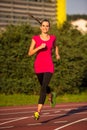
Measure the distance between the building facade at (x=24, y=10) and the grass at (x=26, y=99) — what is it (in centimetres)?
779

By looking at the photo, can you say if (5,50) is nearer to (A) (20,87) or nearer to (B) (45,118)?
(A) (20,87)

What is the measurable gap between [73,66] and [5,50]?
10.9 ft

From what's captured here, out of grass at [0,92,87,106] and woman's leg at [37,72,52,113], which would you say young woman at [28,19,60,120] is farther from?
grass at [0,92,87,106]

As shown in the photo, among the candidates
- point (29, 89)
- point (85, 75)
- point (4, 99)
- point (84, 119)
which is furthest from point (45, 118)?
point (85, 75)

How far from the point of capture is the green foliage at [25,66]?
67.7 ft

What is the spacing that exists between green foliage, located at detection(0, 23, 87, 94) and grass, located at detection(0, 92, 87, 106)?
42 centimetres

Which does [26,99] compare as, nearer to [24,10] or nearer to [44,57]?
[44,57]

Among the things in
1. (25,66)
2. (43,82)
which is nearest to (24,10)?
(25,66)

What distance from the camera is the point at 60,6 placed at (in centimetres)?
3350

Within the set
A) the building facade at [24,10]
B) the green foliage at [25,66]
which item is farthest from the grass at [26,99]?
the building facade at [24,10]

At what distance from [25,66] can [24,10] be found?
35.1 feet

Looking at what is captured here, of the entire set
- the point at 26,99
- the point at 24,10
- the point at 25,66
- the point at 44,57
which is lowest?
the point at 26,99

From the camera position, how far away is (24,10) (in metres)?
30.7

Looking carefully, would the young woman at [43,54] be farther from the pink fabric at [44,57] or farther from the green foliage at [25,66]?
the green foliage at [25,66]
